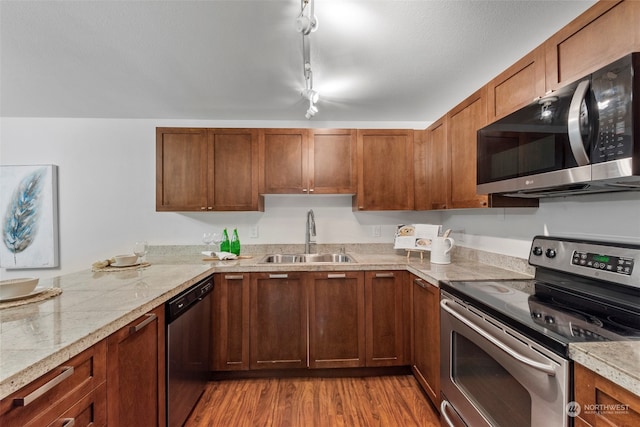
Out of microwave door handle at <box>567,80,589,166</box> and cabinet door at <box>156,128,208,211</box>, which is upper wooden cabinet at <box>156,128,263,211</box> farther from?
microwave door handle at <box>567,80,589,166</box>

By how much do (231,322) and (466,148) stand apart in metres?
2.17

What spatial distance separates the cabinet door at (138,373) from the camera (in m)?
1.02

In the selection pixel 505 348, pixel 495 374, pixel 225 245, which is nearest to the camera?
pixel 505 348

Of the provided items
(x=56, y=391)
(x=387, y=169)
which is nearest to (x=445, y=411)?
(x=56, y=391)

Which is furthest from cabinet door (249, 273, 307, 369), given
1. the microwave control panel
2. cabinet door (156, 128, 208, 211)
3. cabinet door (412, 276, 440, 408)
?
the microwave control panel

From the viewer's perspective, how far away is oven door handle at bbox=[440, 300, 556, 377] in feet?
2.81

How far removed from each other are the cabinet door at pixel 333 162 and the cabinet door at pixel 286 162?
0.08 m

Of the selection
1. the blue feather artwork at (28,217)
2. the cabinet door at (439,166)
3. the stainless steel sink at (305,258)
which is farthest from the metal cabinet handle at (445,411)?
the blue feather artwork at (28,217)

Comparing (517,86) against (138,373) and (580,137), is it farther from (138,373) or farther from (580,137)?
(138,373)

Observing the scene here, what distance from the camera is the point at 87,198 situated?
2777 mm

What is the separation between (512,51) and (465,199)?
977 millimetres

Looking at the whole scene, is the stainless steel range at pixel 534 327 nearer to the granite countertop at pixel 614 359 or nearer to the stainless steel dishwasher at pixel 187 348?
the granite countertop at pixel 614 359

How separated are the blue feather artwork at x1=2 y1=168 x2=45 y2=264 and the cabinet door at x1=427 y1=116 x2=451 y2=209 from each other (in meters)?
3.86
